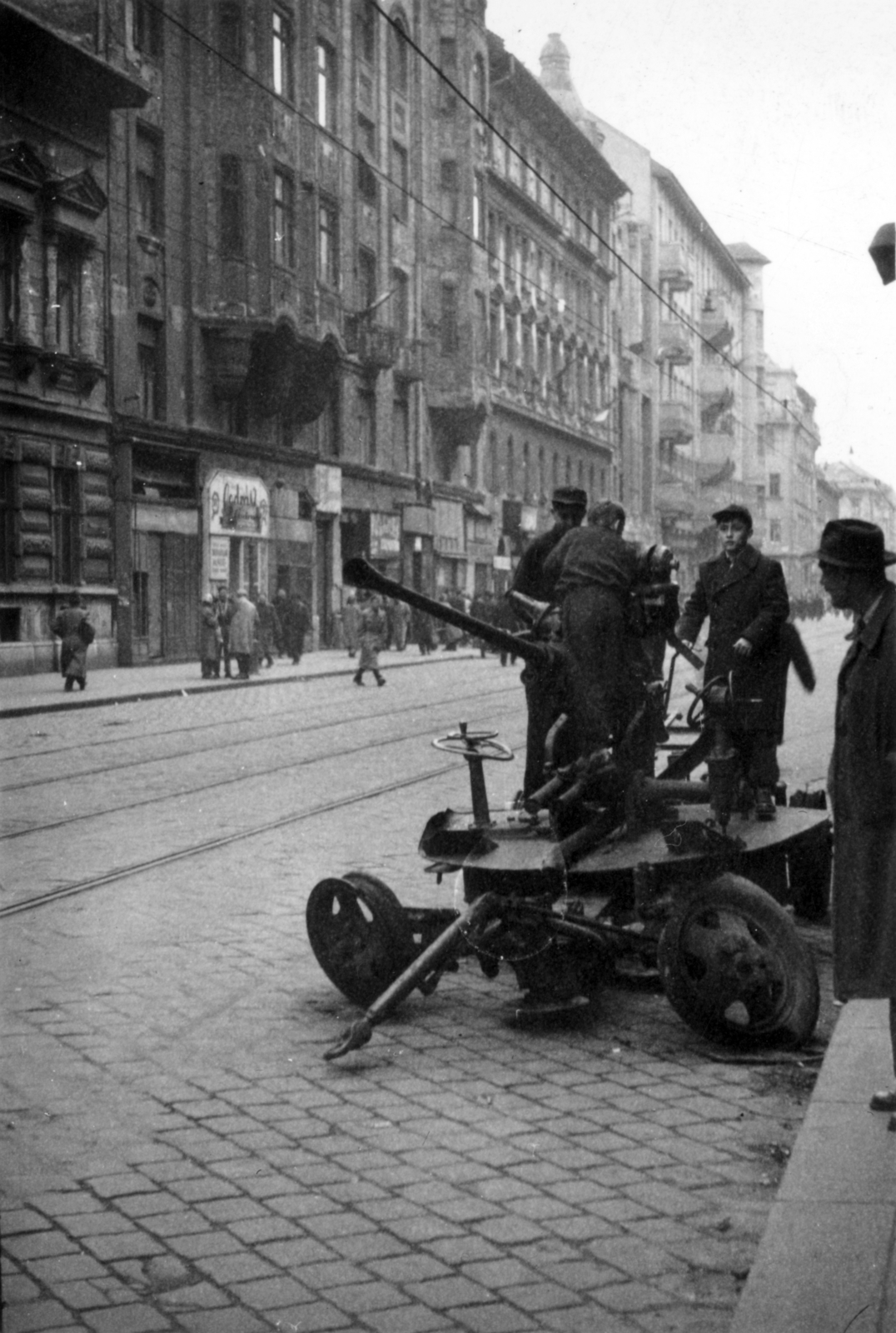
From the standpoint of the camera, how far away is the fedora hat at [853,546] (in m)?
4.39

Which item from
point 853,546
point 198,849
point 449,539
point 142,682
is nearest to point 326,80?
point 142,682

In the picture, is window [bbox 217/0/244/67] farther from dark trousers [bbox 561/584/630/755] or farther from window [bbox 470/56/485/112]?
dark trousers [bbox 561/584/630/755]

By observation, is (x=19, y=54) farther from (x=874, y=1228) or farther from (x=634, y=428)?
(x=874, y=1228)

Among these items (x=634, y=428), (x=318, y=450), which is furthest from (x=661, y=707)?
(x=318, y=450)

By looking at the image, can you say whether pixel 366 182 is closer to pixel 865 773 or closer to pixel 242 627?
pixel 242 627

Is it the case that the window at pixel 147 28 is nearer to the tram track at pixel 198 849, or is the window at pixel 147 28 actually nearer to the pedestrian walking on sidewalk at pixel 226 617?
the pedestrian walking on sidewalk at pixel 226 617

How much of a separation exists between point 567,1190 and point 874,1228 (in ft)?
2.64

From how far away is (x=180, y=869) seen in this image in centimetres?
886

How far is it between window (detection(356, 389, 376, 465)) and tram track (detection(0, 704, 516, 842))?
21.2 metres

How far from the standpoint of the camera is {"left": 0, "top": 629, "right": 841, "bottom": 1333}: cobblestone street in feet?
11.5

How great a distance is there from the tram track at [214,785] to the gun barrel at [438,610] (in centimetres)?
476

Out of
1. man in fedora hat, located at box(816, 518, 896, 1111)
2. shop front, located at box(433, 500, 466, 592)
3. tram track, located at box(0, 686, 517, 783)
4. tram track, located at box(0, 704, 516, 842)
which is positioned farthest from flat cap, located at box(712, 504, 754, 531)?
shop front, located at box(433, 500, 466, 592)

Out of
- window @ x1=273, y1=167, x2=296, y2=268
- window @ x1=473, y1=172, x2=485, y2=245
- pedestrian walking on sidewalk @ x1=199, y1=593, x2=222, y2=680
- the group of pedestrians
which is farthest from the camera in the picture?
window @ x1=273, y1=167, x2=296, y2=268

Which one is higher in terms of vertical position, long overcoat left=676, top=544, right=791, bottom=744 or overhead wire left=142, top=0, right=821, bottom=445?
overhead wire left=142, top=0, right=821, bottom=445
